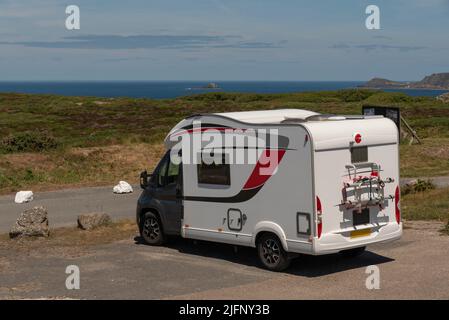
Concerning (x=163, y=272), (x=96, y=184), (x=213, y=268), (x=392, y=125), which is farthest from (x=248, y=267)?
(x=96, y=184)

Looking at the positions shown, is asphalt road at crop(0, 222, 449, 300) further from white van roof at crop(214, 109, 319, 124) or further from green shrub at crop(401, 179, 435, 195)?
green shrub at crop(401, 179, 435, 195)

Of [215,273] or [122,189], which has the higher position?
[122,189]

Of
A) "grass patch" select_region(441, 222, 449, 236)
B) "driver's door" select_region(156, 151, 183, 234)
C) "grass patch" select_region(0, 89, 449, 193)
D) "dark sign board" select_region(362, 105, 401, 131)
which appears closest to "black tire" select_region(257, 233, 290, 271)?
"driver's door" select_region(156, 151, 183, 234)

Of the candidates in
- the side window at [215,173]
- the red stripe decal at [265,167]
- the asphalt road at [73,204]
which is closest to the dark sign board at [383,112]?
the asphalt road at [73,204]

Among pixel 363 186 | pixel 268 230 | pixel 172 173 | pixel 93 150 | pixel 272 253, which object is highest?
pixel 172 173

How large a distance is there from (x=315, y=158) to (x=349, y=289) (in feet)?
7.36

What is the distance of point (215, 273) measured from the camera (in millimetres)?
13109

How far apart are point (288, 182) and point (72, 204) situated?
13.3 metres

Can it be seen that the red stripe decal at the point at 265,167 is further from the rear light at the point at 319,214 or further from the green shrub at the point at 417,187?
the green shrub at the point at 417,187

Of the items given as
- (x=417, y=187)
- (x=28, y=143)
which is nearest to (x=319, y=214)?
(x=417, y=187)

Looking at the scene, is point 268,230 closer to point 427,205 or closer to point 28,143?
point 427,205

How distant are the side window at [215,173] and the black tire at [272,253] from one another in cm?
133

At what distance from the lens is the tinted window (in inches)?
497

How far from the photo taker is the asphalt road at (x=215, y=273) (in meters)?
11.5
